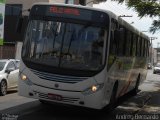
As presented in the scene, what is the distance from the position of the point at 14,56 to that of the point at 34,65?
26.0m

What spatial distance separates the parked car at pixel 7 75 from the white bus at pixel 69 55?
6139 millimetres

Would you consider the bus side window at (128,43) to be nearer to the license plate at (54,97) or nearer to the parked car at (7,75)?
the license plate at (54,97)

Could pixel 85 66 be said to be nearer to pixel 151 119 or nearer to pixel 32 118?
pixel 32 118

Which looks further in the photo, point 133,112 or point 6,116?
point 133,112

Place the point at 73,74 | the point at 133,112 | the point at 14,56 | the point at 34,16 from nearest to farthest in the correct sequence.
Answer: the point at 73,74, the point at 34,16, the point at 133,112, the point at 14,56

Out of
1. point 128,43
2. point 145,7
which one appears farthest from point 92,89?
point 145,7

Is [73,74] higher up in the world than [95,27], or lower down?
lower down

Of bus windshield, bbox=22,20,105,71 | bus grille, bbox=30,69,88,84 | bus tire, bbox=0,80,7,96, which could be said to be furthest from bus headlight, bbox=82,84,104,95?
bus tire, bbox=0,80,7,96

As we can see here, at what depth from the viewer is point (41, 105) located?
14320 millimetres

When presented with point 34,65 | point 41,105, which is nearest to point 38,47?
point 34,65

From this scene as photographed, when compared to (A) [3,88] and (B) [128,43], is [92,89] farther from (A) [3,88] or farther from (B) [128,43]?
(A) [3,88]

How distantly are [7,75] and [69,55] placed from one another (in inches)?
291

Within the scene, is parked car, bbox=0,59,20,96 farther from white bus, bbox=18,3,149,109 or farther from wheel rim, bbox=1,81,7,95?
white bus, bbox=18,3,149,109

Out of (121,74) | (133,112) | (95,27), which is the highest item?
(95,27)
